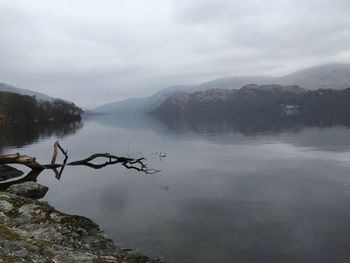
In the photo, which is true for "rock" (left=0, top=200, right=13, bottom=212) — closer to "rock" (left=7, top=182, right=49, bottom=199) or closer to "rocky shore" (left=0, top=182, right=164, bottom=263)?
"rocky shore" (left=0, top=182, right=164, bottom=263)

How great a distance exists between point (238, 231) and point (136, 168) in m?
34.1

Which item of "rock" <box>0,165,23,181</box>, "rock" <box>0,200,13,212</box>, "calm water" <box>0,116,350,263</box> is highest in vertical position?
"rock" <box>0,200,13,212</box>

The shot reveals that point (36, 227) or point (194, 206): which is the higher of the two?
point (36, 227)

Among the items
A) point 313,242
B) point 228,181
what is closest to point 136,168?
point 228,181

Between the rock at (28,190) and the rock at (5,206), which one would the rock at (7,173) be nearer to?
the rock at (28,190)

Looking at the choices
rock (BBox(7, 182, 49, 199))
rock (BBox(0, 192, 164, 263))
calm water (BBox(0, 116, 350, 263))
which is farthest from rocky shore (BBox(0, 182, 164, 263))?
rock (BBox(7, 182, 49, 199))

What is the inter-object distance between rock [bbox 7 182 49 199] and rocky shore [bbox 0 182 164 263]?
1007cm

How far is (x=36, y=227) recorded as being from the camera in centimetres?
2428

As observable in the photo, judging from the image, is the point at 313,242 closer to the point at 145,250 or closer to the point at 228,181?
the point at 145,250

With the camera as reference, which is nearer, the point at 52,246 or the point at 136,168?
the point at 52,246

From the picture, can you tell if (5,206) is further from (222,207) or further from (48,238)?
(222,207)

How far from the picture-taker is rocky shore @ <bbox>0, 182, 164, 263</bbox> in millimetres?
17859

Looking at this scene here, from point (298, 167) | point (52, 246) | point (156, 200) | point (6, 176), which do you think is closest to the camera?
point (52, 246)

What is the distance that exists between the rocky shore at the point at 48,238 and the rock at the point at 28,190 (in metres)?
10.1
